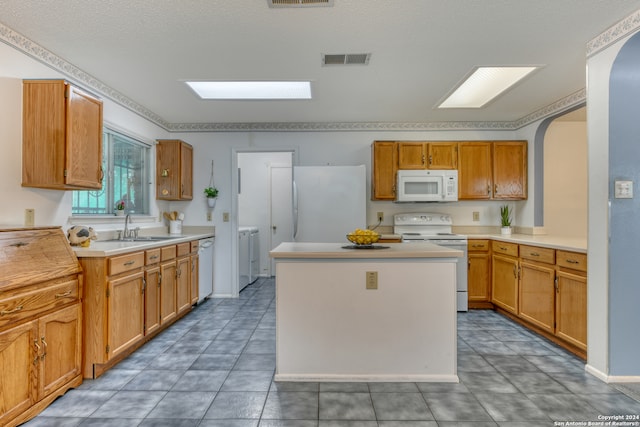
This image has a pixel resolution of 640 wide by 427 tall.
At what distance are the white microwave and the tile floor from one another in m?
1.83

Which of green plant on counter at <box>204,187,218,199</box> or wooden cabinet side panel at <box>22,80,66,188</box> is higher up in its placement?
wooden cabinet side panel at <box>22,80,66,188</box>

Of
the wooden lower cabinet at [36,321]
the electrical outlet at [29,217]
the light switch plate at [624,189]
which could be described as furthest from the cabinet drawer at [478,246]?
the electrical outlet at [29,217]

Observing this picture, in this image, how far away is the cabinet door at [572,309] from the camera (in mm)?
2576

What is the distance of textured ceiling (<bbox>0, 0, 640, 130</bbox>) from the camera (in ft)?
6.68

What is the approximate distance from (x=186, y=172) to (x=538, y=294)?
13.4ft

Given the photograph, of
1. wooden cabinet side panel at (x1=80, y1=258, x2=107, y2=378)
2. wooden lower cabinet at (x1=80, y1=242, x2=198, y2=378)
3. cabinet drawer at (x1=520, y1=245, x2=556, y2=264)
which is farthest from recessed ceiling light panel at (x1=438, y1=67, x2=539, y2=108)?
wooden cabinet side panel at (x1=80, y1=258, x2=107, y2=378)

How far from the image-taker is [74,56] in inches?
104

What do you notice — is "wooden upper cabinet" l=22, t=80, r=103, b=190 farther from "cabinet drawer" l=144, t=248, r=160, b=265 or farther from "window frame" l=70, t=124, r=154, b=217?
"cabinet drawer" l=144, t=248, r=160, b=265

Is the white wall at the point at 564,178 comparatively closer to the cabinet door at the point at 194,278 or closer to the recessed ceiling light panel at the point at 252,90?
the recessed ceiling light panel at the point at 252,90

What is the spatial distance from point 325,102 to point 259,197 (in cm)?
279

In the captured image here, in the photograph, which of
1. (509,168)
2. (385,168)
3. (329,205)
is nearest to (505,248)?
(509,168)

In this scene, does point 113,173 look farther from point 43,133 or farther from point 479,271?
point 479,271

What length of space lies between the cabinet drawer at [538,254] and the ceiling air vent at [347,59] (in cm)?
219

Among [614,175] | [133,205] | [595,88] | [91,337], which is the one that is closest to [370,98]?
[595,88]
